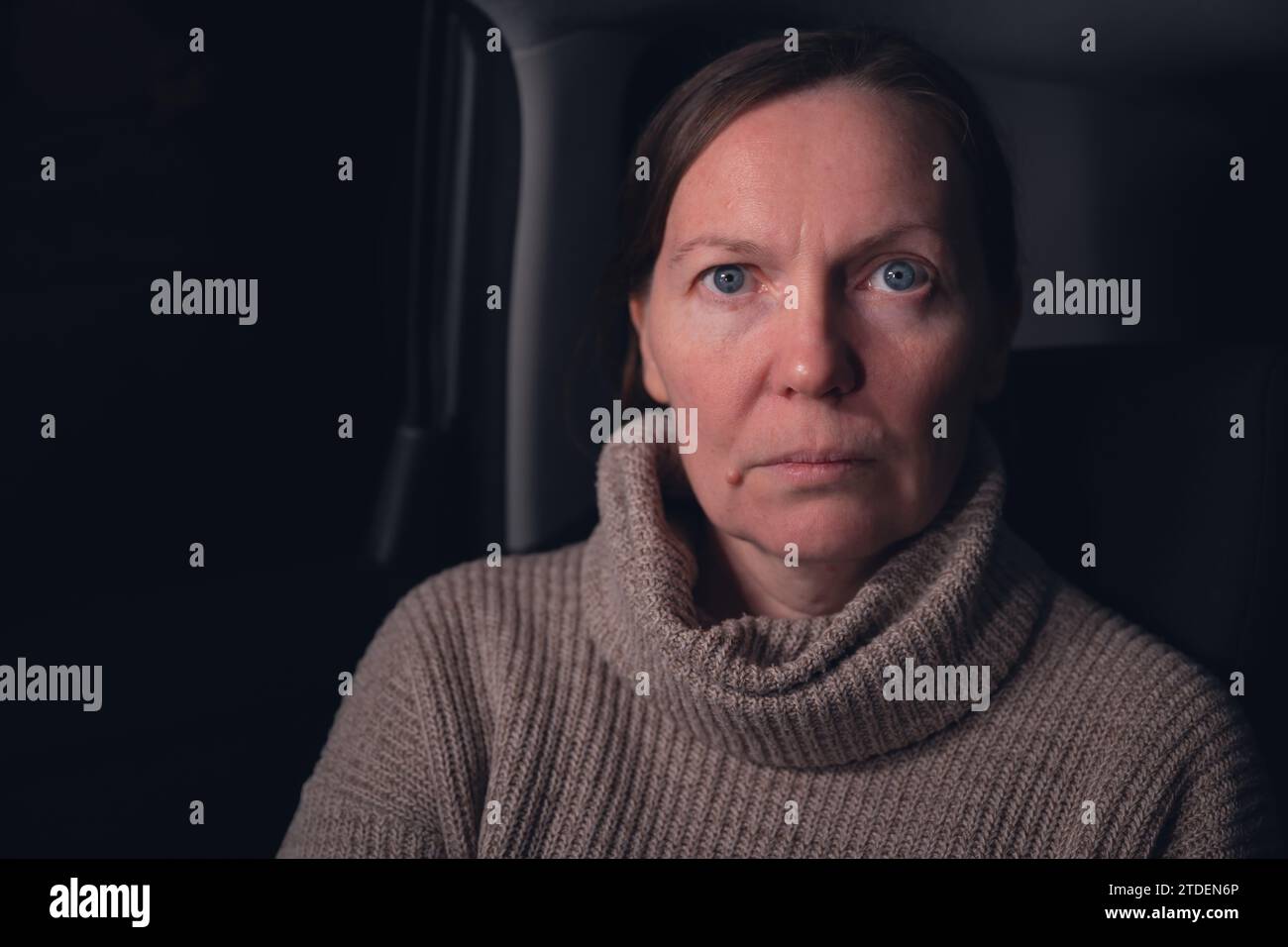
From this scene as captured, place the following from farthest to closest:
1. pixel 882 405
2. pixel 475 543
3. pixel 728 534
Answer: pixel 475 543 → pixel 728 534 → pixel 882 405

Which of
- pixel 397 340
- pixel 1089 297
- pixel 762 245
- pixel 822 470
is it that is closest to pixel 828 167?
pixel 762 245

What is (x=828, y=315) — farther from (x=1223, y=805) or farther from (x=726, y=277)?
(x=1223, y=805)

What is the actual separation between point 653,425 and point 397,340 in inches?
10.2

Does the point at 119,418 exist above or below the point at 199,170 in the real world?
below

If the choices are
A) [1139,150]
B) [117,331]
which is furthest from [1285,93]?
[117,331]

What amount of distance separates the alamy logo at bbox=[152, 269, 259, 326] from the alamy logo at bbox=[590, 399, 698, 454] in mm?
267

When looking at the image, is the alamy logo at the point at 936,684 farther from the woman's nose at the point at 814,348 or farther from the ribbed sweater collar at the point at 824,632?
the woman's nose at the point at 814,348

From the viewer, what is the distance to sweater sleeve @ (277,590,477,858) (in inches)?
28.7

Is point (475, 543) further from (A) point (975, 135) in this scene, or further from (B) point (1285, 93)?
(B) point (1285, 93)

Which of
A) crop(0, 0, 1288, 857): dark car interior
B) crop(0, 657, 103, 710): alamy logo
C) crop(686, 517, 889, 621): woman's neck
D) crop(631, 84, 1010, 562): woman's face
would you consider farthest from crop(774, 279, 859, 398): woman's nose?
Result: crop(0, 657, 103, 710): alamy logo

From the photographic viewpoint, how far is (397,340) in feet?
3.09

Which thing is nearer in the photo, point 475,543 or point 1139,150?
point 1139,150

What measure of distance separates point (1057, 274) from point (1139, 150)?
98 millimetres
